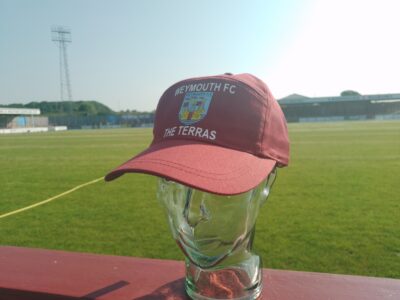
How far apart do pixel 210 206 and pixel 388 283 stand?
442 mm

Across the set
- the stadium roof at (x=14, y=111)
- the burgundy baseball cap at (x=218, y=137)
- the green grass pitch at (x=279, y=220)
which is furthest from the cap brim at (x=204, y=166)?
the stadium roof at (x=14, y=111)

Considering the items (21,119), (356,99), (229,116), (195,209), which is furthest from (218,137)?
(356,99)

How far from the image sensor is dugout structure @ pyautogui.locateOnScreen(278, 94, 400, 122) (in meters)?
57.8

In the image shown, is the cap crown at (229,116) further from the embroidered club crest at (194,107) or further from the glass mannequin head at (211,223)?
the glass mannequin head at (211,223)

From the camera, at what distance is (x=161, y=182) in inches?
38.3

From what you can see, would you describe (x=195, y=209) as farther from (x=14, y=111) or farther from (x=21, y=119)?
(x=21, y=119)

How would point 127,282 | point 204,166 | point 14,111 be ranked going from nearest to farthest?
point 204,166 → point 127,282 → point 14,111

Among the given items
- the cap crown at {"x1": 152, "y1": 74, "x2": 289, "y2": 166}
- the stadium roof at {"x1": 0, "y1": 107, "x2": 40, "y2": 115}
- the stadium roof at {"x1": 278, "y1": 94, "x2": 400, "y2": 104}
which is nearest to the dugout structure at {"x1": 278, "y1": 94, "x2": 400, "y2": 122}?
the stadium roof at {"x1": 278, "y1": 94, "x2": 400, "y2": 104}

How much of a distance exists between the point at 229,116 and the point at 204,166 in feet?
0.47

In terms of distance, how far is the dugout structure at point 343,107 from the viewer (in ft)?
190

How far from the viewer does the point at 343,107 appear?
5953 centimetres

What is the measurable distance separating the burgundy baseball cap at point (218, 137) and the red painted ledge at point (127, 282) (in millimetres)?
279

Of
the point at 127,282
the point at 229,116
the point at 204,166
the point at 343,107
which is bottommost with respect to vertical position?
the point at 343,107

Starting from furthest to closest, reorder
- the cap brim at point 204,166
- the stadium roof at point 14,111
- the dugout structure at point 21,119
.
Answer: the dugout structure at point 21,119 → the stadium roof at point 14,111 → the cap brim at point 204,166
